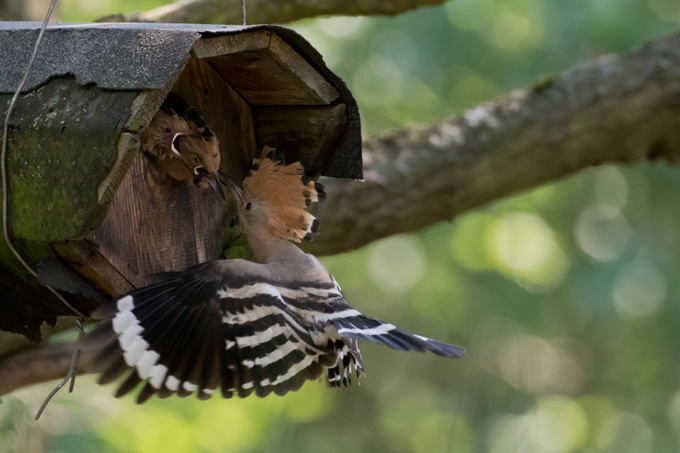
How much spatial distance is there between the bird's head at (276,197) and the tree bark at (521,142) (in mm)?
1294

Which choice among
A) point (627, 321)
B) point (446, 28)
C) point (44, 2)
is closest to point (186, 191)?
point (44, 2)

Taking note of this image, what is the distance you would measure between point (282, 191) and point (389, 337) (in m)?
0.67

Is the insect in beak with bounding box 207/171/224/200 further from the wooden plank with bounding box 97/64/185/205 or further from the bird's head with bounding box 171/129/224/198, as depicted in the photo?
the wooden plank with bounding box 97/64/185/205

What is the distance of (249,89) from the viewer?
2.51 meters

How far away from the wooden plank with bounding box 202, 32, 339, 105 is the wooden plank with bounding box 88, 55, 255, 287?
0.07 meters

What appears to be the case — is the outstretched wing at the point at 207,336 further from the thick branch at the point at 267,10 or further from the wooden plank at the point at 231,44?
the thick branch at the point at 267,10

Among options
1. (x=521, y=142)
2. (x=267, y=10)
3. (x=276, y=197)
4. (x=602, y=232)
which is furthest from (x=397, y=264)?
(x=276, y=197)

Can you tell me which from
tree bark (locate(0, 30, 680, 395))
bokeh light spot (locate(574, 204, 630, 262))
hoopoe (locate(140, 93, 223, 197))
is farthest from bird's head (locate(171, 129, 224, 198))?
bokeh light spot (locate(574, 204, 630, 262))

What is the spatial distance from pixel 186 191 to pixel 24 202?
64 cm

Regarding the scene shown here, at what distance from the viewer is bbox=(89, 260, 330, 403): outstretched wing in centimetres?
178

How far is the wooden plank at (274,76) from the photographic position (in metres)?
2.12

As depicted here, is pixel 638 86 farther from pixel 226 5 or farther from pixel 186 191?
pixel 186 191

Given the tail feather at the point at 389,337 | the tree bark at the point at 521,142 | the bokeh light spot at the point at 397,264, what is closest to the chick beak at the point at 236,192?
the tail feather at the point at 389,337

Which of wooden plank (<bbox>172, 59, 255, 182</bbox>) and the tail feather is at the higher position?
wooden plank (<bbox>172, 59, 255, 182</bbox>)
